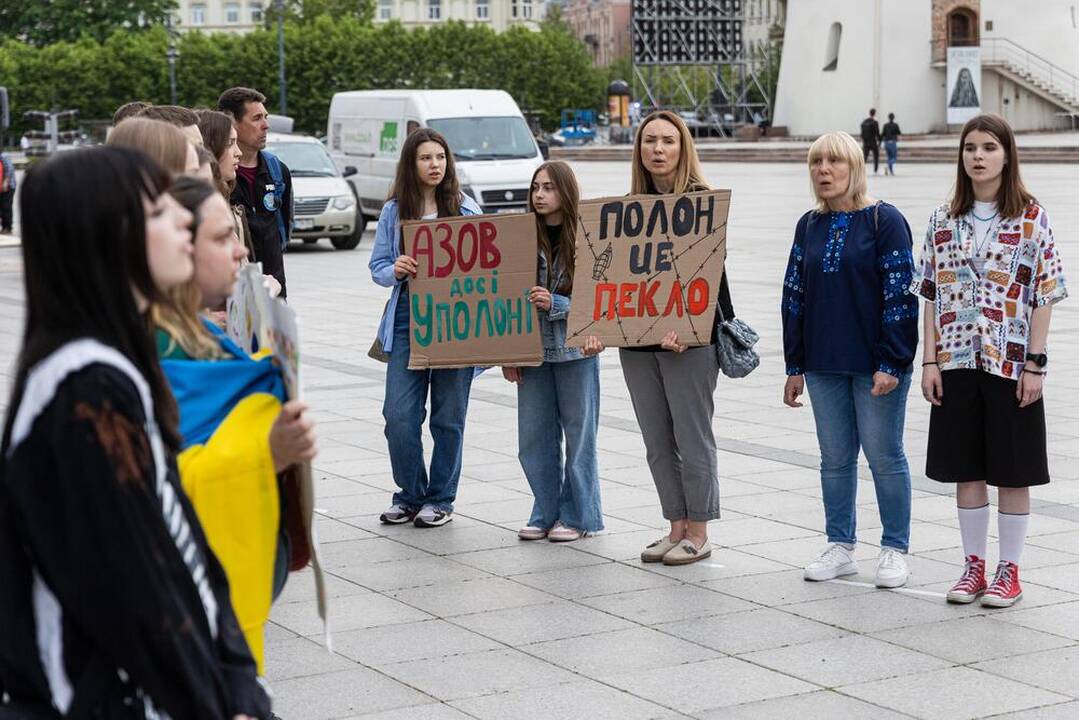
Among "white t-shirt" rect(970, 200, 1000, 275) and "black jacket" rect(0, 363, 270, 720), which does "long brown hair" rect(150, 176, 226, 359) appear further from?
"white t-shirt" rect(970, 200, 1000, 275)

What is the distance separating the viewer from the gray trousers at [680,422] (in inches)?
268

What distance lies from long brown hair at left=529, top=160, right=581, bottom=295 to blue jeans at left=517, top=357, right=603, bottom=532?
379 millimetres

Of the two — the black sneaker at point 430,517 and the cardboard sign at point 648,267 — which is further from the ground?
the cardboard sign at point 648,267

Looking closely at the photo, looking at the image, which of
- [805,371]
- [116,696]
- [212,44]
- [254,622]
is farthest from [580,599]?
[212,44]

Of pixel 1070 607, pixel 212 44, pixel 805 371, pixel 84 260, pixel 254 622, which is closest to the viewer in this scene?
pixel 84 260

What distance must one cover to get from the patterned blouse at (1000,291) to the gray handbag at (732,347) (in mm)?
888

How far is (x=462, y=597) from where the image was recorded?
6387 millimetres

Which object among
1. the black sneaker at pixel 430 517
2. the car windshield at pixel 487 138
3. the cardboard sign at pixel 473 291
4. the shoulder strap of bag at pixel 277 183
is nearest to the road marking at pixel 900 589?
the cardboard sign at pixel 473 291

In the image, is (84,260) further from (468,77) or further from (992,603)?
(468,77)

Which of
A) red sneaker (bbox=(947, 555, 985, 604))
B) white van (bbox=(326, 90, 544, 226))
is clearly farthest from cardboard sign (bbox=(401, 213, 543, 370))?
white van (bbox=(326, 90, 544, 226))

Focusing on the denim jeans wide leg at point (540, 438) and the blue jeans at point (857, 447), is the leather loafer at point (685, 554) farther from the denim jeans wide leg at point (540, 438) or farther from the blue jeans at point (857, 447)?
the denim jeans wide leg at point (540, 438)

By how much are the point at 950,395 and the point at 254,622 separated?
3887 mm

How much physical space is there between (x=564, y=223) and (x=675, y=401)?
0.94 meters

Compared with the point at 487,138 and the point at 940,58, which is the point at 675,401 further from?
the point at 940,58
